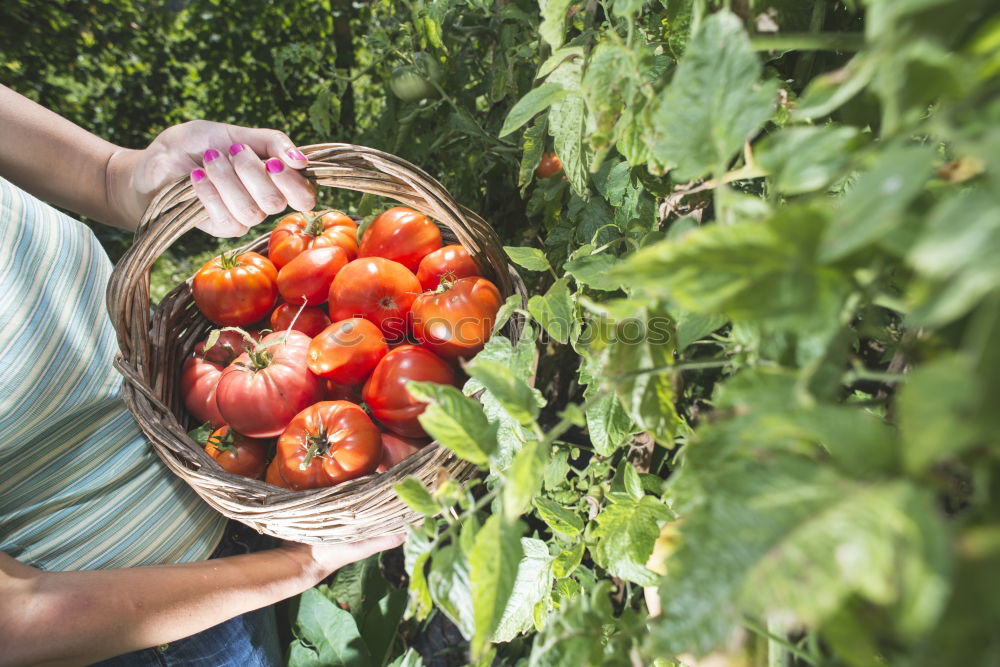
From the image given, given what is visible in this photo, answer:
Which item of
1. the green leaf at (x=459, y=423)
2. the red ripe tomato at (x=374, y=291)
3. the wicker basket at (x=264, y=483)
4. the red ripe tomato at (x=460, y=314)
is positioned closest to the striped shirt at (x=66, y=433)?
the wicker basket at (x=264, y=483)

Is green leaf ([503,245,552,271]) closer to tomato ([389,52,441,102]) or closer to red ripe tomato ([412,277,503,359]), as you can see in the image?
red ripe tomato ([412,277,503,359])

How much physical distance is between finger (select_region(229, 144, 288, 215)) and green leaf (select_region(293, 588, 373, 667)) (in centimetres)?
78

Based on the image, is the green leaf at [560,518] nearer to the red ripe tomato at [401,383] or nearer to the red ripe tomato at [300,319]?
the red ripe tomato at [401,383]

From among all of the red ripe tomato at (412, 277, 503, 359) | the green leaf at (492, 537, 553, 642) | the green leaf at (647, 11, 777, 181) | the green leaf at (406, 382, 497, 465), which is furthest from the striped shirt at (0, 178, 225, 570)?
the green leaf at (647, 11, 777, 181)

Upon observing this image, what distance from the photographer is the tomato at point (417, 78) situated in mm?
1052

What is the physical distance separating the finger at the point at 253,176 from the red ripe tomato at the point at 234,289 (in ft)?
0.76

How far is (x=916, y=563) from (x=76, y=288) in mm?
1151

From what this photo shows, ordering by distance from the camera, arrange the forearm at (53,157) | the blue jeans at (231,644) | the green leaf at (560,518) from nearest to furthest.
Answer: the green leaf at (560,518) < the blue jeans at (231,644) < the forearm at (53,157)

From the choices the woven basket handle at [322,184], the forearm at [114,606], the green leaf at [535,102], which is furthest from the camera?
the woven basket handle at [322,184]

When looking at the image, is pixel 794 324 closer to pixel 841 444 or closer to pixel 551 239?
pixel 841 444

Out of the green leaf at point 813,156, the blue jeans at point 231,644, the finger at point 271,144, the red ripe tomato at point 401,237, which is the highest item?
the green leaf at point 813,156

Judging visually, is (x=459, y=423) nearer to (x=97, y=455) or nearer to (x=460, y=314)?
(x=460, y=314)

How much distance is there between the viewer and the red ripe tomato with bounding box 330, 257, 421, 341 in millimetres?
957

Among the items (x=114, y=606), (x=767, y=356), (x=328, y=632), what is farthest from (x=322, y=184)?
(x=328, y=632)
